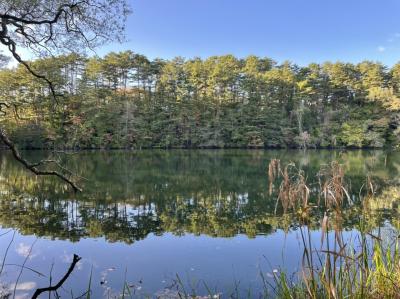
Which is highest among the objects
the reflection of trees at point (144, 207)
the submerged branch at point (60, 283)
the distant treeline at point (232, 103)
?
the distant treeline at point (232, 103)

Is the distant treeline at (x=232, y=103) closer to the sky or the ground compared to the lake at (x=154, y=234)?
closer to the sky

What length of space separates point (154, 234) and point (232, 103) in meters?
37.8

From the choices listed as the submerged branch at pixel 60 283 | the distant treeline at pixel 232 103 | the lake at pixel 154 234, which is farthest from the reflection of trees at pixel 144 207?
the distant treeline at pixel 232 103

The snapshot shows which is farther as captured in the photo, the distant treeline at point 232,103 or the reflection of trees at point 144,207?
the distant treeline at point 232,103

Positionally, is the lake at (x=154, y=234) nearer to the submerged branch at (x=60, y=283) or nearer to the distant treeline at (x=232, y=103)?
the submerged branch at (x=60, y=283)

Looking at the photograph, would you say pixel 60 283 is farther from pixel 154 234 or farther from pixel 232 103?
pixel 232 103

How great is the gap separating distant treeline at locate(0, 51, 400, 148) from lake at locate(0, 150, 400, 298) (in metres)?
25.6

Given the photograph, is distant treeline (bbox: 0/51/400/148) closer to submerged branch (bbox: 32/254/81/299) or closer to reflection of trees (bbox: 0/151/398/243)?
reflection of trees (bbox: 0/151/398/243)

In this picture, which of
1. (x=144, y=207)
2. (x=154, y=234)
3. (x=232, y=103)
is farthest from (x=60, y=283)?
(x=232, y=103)

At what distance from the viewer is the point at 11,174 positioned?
18.0 metres

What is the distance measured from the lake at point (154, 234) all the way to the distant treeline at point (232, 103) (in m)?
25.6

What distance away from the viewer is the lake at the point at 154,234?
18.2 feet

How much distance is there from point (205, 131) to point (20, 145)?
66.5 ft

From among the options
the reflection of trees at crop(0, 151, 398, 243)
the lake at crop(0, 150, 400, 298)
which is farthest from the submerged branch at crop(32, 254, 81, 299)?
the reflection of trees at crop(0, 151, 398, 243)
